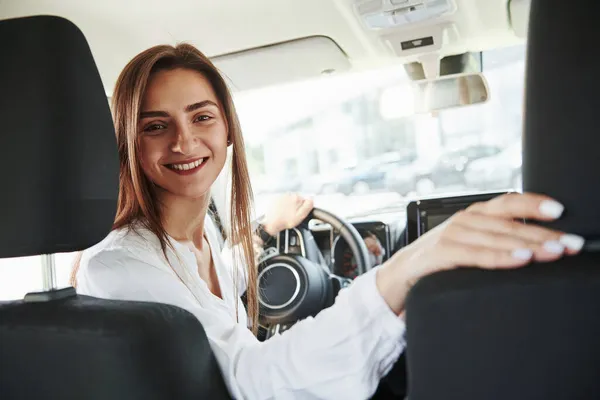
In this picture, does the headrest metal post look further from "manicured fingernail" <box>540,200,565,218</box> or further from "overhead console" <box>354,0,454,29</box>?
"overhead console" <box>354,0,454,29</box>

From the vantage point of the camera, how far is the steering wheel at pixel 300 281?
2676 millimetres

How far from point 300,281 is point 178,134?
123 cm

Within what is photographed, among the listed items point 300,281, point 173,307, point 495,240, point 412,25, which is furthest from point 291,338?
point 300,281

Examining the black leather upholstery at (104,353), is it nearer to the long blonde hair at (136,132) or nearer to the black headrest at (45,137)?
the black headrest at (45,137)

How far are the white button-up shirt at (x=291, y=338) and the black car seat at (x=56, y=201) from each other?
0.24 ft

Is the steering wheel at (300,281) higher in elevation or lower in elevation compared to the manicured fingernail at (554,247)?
lower

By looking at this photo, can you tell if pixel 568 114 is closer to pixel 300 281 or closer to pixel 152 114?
pixel 152 114

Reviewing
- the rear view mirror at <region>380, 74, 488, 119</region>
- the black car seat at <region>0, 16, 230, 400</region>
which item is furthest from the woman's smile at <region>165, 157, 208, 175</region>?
the rear view mirror at <region>380, 74, 488, 119</region>

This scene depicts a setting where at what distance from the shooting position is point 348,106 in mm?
3217

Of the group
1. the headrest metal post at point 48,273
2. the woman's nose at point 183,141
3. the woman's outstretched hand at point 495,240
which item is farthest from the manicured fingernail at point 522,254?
the woman's nose at point 183,141

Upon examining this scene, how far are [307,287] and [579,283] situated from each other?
209 centimetres

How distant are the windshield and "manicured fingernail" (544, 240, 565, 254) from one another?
2.12 meters

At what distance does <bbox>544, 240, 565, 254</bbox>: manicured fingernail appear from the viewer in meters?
0.69

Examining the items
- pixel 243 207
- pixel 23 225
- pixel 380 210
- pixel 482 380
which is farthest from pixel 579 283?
pixel 380 210
